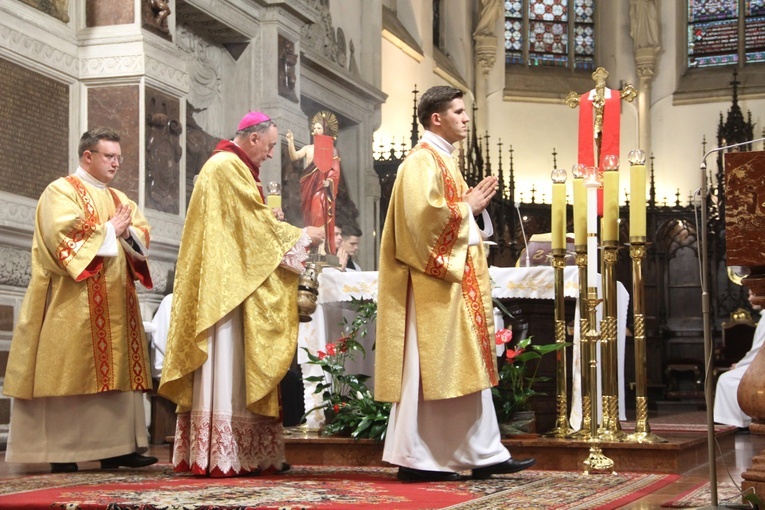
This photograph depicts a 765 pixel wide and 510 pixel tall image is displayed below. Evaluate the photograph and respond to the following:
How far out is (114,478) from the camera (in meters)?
5.00

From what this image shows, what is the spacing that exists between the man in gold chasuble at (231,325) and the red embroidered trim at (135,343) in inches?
26.6

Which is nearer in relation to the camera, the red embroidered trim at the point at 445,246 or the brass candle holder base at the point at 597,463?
the red embroidered trim at the point at 445,246

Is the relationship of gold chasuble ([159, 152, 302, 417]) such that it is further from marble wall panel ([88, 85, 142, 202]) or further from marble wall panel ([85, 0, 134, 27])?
marble wall panel ([85, 0, 134, 27])

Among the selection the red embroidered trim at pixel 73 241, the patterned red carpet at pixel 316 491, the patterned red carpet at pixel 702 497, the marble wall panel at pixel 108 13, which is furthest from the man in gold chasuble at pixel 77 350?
the marble wall panel at pixel 108 13

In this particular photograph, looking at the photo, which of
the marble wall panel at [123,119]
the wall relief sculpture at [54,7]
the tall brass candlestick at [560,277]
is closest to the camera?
the tall brass candlestick at [560,277]

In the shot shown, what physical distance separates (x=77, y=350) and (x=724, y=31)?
52.2ft

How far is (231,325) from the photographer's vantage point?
515 centimetres

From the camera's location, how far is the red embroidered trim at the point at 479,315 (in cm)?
485

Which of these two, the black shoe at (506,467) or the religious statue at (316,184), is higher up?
the religious statue at (316,184)

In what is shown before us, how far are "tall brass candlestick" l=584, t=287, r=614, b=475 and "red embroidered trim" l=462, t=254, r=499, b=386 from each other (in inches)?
26.7

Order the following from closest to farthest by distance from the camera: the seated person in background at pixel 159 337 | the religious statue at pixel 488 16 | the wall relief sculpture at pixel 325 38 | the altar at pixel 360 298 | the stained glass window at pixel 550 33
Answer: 1. the altar at pixel 360 298
2. the seated person in background at pixel 159 337
3. the wall relief sculpture at pixel 325 38
4. the religious statue at pixel 488 16
5. the stained glass window at pixel 550 33

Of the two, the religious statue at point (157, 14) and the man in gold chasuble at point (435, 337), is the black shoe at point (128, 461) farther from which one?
the religious statue at point (157, 14)

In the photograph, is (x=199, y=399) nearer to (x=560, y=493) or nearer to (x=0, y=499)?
(x=0, y=499)

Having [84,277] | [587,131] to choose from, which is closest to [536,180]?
[587,131]
